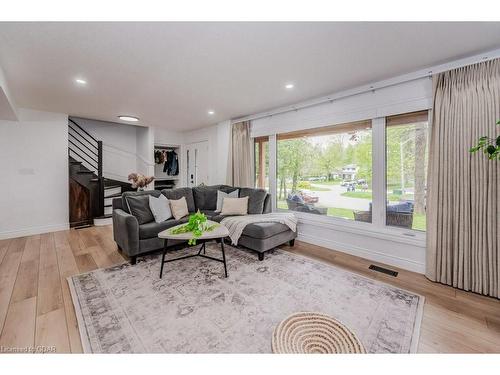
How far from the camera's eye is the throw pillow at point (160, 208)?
129 inches

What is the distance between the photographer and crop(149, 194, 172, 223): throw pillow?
10.8 ft

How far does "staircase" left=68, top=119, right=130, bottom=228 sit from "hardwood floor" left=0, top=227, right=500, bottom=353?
1382mm

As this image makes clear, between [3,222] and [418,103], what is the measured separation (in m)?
6.91

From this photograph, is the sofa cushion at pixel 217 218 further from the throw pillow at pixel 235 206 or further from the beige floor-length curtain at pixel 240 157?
the beige floor-length curtain at pixel 240 157

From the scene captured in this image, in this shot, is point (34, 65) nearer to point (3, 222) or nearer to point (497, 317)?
point (3, 222)

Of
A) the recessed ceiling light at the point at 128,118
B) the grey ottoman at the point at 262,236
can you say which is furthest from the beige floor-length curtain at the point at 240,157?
the recessed ceiling light at the point at 128,118

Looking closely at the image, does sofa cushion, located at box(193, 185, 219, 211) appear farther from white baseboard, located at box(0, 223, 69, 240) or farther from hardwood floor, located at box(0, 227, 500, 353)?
white baseboard, located at box(0, 223, 69, 240)

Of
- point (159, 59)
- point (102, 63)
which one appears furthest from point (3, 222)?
point (159, 59)

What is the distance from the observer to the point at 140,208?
3.24 meters

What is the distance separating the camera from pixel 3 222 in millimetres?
4020

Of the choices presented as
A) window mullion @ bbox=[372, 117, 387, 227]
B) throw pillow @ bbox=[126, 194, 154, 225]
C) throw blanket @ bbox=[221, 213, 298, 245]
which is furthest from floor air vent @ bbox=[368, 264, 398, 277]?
throw pillow @ bbox=[126, 194, 154, 225]

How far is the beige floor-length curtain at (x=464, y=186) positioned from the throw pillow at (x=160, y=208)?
3.50 m

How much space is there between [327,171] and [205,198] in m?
2.31

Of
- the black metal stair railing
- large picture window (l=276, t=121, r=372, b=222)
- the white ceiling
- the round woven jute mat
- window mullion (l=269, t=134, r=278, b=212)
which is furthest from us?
the black metal stair railing
